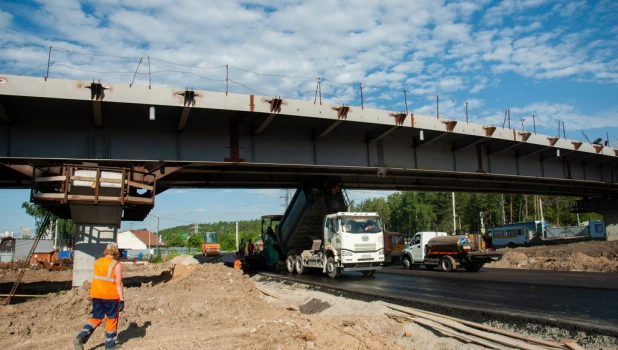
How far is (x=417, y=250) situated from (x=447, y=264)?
289cm

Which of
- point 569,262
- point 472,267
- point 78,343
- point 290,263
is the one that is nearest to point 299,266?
point 290,263

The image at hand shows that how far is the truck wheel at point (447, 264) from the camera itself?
20.4 meters

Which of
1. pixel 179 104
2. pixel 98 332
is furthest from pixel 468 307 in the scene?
pixel 179 104

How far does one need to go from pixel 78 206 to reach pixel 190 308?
16.7 feet

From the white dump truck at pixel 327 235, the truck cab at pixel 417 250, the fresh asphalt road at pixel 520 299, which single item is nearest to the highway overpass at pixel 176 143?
the white dump truck at pixel 327 235

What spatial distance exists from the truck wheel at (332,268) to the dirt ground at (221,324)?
488 centimetres

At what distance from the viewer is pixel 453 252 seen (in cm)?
2042

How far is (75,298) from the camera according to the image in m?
10.3

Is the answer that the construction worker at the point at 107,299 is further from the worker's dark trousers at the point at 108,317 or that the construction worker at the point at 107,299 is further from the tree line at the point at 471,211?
the tree line at the point at 471,211

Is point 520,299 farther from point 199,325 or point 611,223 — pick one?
point 611,223

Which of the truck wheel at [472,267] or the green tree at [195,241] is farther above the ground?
the truck wheel at [472,267]

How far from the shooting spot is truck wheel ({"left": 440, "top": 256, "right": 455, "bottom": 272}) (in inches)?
802

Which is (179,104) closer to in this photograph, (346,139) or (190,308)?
(190,308)

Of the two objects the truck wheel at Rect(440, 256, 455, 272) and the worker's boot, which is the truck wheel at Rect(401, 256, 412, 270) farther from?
the worker's boot
